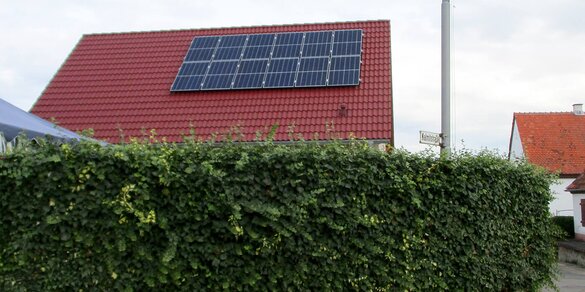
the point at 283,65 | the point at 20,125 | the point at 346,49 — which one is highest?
the point at 346,49

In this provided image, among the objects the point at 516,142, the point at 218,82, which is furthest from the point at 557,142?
the point at 218,82

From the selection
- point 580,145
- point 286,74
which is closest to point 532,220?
point 286,74

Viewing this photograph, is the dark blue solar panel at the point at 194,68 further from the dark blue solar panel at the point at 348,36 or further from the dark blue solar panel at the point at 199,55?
the dark blue solar panel at the point at 348,36

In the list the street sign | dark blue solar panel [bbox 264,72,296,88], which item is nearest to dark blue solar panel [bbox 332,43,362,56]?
dark blue solar panel [bbox 264,72,296,88]

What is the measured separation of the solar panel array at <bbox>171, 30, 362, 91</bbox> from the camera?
1720 cm

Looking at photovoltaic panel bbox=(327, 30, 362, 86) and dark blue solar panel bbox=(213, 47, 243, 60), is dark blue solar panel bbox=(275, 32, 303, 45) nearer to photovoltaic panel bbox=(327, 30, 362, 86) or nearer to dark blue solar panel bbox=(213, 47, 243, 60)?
photovoltaic panel bbox=(327, 30, 362, 86)

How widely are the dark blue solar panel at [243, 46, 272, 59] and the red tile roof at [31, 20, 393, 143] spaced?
1.25 meters

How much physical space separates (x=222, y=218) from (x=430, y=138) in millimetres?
3872

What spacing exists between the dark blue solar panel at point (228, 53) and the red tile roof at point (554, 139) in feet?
69.9

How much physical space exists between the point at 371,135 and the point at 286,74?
3125 millimetres

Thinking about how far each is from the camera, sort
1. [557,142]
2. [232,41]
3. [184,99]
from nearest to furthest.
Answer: [184,99]
[232,41]
[557,142]

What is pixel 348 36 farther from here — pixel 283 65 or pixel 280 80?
pixel 280 80

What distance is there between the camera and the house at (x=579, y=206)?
2893 cm

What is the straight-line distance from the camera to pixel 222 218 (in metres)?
6.73
